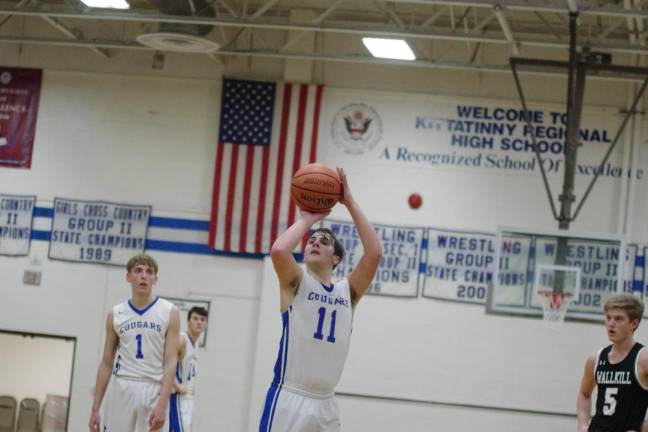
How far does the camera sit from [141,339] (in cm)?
722

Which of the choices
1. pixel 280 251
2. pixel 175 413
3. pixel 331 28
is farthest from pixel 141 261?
pixel 331 28

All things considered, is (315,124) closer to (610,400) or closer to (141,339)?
(141,339)

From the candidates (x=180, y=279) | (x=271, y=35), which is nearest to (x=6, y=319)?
(x=180, y=279)

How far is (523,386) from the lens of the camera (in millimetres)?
13133

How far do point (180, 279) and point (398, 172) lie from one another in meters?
3.45

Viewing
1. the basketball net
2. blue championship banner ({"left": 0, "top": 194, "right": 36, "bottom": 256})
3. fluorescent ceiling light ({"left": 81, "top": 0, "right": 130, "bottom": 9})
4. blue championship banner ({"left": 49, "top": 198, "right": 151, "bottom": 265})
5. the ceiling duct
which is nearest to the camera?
the basketball net

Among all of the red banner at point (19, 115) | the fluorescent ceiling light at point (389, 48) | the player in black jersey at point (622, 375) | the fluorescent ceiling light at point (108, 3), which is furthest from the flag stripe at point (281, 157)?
the player in black jersey at point (622, 375)

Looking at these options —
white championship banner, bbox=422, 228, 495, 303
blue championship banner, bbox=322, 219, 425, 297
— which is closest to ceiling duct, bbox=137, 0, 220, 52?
blue championship banner, bbox=322, 219, 425, 297

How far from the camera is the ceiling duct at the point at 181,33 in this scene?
12.3m

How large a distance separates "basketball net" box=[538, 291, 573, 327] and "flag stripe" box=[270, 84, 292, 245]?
4285 millimetres

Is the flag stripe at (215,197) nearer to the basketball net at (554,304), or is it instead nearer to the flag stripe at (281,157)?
the flag stripe at (281,157)

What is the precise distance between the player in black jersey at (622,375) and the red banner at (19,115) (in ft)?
34.7

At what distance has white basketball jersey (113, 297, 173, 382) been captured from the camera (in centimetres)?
722

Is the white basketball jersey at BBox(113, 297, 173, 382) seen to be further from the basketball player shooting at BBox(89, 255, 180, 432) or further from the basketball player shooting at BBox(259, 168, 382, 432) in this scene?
the basketball player shooting at BBox(259, 168, 382, 432)
